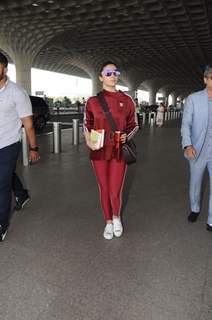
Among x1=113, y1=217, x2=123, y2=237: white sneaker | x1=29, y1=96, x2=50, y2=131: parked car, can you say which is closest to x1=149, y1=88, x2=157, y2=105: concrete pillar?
x1=29, y1=96, x2=50, y2=131: parked car

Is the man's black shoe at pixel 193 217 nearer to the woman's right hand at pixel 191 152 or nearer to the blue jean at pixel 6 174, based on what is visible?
the woman's right hand at pixel 191 152

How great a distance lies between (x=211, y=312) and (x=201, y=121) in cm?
195

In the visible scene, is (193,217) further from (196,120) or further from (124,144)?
(124,144)

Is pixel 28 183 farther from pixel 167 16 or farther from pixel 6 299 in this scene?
pixel 167 16

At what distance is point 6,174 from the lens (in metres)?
3.21

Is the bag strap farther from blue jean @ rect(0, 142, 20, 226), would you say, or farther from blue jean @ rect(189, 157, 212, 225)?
blue jean @ rect(189, 157, 212, 225)

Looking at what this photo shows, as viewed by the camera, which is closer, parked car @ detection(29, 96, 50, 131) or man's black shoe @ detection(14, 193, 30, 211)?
man's black shoe @ detection(14, 193, 30, 211)

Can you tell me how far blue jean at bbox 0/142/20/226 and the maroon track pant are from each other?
0.84 metres

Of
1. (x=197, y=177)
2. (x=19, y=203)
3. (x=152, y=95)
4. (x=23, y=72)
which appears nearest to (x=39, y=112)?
(x=23, y=72)

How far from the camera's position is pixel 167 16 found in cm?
2183

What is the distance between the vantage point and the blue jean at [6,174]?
3155 millimetres

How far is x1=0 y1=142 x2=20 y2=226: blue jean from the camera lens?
315 cm

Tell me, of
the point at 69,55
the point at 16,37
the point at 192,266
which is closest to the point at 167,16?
the point at 16,37

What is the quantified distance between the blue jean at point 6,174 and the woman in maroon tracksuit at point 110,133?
783mm
